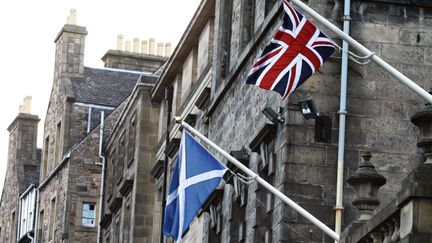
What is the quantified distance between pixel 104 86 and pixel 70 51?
207cm

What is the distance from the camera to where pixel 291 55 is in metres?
28.8

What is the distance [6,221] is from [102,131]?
18158mm

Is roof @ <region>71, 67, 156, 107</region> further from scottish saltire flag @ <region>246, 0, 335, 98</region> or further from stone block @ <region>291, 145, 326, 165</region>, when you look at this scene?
scottish saltire flag @ <region>246, 0, 335, 98</region>

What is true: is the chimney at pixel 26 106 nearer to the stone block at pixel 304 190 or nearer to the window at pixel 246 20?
the window at pixel 246 20

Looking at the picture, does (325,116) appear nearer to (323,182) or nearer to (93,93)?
(323,182)

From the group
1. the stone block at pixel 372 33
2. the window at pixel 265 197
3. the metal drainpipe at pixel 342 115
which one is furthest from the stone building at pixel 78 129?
the metal drainpipe at pixel 342 115

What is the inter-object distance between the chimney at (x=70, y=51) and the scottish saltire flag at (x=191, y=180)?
1539 inches

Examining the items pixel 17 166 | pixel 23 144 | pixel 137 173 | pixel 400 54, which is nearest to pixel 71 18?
pixel 17 166

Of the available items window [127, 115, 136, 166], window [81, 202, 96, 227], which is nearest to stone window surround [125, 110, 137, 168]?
window [127, 115, 136, 166]

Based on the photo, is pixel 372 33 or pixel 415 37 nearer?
pixel 372 33

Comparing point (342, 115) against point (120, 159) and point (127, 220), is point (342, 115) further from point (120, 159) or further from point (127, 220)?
point (120, 159)

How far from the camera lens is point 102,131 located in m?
67.1

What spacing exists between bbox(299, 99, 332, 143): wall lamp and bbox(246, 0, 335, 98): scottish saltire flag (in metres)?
3.77

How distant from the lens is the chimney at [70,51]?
235 ft
